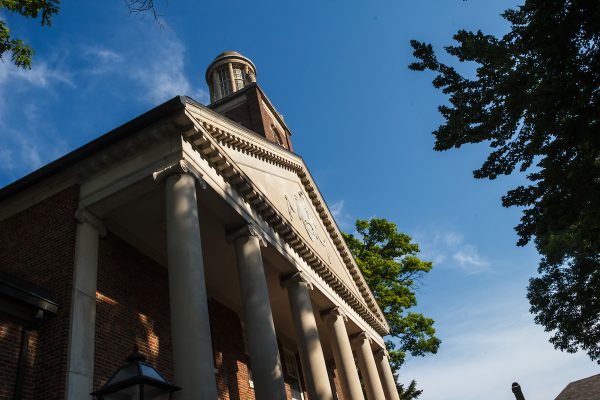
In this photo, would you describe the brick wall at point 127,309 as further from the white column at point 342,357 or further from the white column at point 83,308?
the white column at point 342,357

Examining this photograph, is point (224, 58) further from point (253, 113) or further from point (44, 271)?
point (44, 271)

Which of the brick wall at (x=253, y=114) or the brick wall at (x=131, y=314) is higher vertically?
the brick wall at (x=253, y=114)

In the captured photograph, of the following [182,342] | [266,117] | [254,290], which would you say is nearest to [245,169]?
[254,290]

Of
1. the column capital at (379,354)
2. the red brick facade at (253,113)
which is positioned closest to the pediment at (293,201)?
the column capital at (379,354)

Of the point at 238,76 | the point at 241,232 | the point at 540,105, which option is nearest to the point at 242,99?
the point at 238,76

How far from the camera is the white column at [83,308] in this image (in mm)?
9297

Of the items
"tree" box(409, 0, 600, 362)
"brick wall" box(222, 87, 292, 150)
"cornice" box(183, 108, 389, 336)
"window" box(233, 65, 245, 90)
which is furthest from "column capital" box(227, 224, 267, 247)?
"window" box(233, 65, 245, 90)

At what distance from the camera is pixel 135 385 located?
5.59 m

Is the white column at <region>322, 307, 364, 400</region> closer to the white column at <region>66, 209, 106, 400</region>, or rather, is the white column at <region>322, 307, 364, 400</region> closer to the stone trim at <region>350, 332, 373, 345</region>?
the stone trim at <region>350, 332, 373, 345</region>

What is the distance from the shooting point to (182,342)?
852 cm

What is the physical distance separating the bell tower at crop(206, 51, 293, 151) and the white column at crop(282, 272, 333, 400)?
12.5 metres

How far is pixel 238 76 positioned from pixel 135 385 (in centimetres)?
2991

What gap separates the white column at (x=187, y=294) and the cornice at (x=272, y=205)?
1.12m

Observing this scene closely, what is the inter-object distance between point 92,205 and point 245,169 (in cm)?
399
